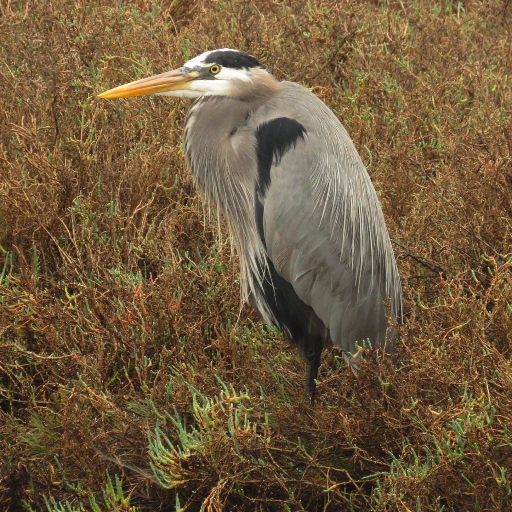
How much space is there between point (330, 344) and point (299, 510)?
2.69ft

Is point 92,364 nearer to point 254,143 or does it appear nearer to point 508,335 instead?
point 254,143

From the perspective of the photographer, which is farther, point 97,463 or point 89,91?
point 89,91

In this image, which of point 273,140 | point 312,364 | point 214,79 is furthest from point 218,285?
point 214,79

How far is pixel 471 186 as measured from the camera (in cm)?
360

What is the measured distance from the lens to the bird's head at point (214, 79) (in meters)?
3.11

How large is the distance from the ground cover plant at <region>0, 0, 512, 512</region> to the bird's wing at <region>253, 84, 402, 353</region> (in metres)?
0.19

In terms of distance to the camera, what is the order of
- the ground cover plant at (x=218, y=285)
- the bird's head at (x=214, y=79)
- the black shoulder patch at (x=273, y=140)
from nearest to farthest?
1. the ground cover plant at (x=218, y=285)
2. the black shoulder patch at (x=273, y=140)
3. the bird's head at (x=214, y=79)

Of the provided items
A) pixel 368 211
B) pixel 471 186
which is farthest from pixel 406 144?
pixel 368 211

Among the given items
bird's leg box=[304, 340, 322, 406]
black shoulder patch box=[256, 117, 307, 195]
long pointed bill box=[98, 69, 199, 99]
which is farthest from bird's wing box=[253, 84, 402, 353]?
long pointed bill box=[98, 69, 199, 99]

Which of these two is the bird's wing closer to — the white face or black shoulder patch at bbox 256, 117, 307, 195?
black shoulder patch at bbox 256, 117, 307, 195

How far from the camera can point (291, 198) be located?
9.89 feet

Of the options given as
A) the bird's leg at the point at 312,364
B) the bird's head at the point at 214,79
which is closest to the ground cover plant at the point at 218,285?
the bird's leg at the point at 312,364

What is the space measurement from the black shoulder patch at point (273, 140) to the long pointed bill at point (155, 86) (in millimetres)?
328

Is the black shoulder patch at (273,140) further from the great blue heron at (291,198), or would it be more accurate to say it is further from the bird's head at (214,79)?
the bird's head at (214,79)
